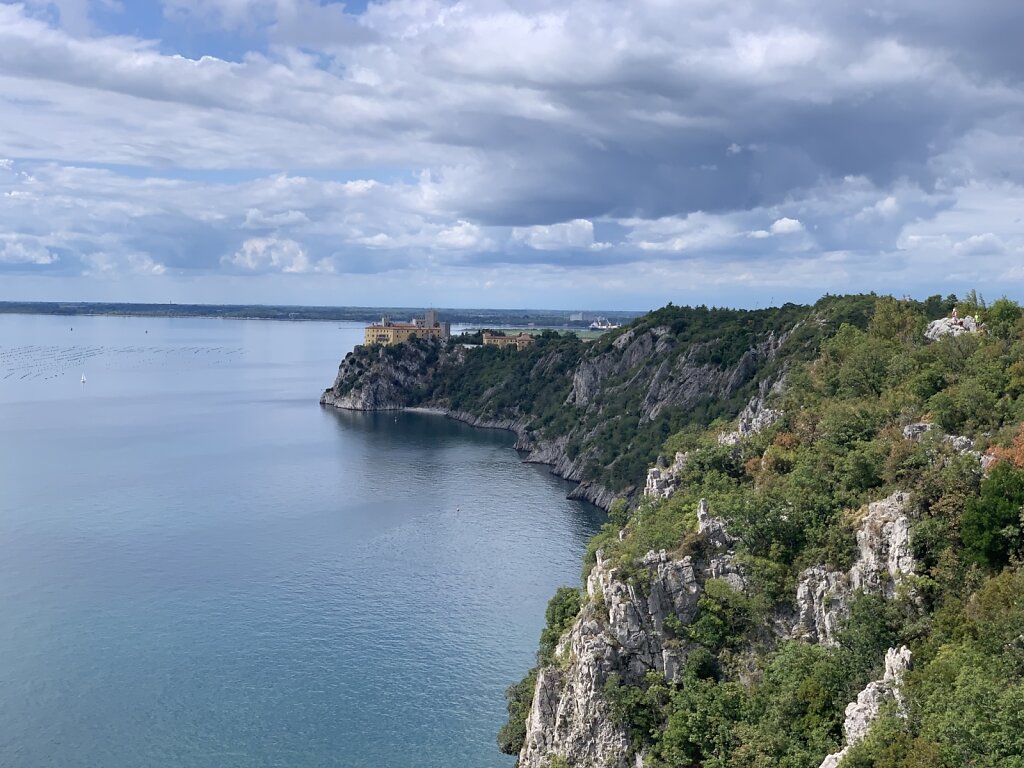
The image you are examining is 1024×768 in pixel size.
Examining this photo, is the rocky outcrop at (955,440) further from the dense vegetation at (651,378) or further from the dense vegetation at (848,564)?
the dense vegetation at (651,378)

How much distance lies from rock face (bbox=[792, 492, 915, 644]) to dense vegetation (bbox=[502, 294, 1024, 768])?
512mm

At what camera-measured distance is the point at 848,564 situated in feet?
107

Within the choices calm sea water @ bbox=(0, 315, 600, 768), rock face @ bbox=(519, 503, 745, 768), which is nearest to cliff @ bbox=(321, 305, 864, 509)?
calm sea water @ bbox=(0, 315, 600, 768)

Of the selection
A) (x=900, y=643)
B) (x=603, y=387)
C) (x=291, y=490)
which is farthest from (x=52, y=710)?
(x=603, y=387)

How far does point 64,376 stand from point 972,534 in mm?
186639

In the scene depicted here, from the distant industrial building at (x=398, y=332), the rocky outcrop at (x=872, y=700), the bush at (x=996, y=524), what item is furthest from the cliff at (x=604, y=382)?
the distant industrial building at (x=398, y=332)

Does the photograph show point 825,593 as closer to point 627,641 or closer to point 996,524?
A: point 996,524

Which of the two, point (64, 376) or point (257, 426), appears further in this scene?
point (64, 376)

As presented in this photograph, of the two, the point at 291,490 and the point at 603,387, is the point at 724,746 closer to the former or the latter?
the point at 291,490

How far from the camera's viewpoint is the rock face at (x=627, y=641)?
3456cm

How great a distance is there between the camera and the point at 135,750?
41188 mm

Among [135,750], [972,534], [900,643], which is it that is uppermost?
[972,534]

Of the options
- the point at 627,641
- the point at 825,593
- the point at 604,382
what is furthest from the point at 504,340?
the point at 825,593

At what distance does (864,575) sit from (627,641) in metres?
8.45
